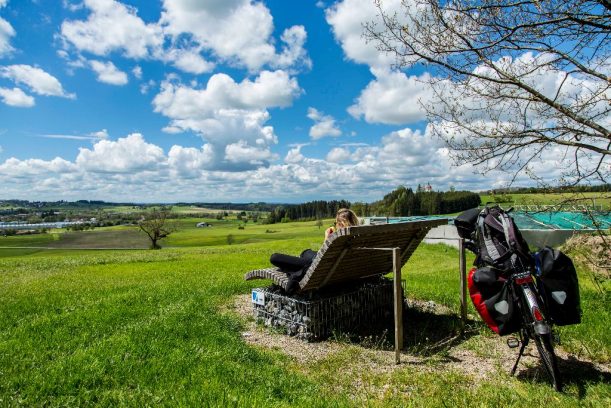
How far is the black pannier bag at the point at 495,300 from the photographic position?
4852 mm

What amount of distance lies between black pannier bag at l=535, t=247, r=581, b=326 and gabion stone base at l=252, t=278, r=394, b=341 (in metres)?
3.51

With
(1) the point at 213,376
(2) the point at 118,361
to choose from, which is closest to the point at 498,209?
(1) the point at 213,376

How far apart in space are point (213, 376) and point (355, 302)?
3609 mm

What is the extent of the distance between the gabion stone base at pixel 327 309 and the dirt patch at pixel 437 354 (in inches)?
9.8

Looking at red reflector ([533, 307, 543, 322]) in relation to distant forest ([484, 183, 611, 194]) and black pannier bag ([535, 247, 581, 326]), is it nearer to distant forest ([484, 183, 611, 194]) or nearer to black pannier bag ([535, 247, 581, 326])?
black pannier bag ([535, 247, 581, 326])

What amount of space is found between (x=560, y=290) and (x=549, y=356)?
760 millimetres

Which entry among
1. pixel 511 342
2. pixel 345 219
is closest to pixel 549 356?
pixel 511 342

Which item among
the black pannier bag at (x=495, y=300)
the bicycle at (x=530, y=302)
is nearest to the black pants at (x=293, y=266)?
the black pannier bag at (x=495, y=300)

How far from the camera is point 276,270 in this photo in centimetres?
819

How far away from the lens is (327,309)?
7.37m

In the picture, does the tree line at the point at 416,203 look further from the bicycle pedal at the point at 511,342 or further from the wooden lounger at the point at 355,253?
the bicycle pedal at the point at 511,342

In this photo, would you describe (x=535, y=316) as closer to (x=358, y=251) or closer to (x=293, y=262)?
(x=358, y=251)

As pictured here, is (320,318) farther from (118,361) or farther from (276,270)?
(118,361)

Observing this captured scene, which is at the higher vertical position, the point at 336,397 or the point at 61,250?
the point at 336,397
